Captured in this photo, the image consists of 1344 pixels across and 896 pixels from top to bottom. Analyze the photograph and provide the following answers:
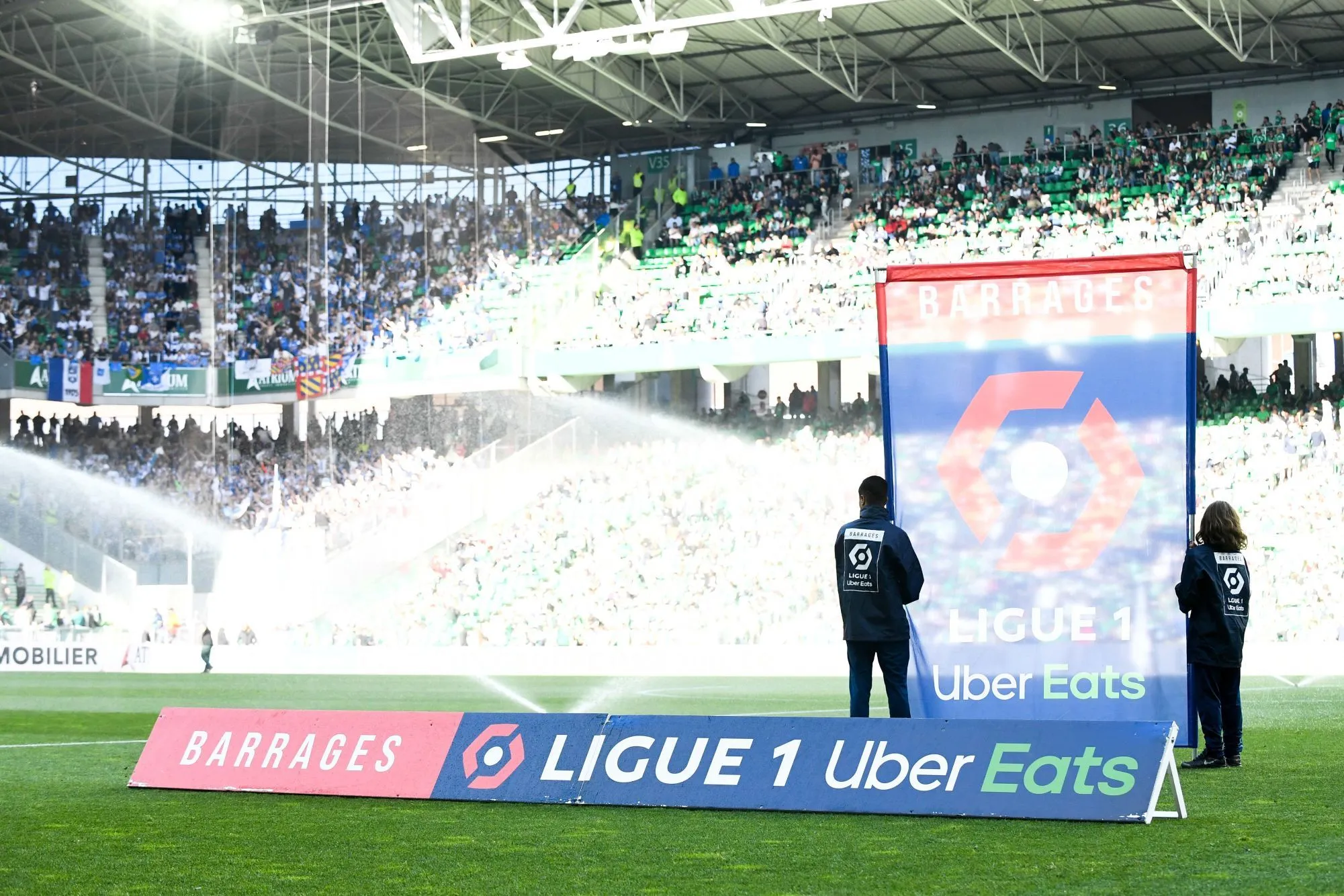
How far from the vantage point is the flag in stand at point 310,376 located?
861 inches

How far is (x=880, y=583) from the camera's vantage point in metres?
8.67

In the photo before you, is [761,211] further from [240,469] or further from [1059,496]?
[1059,496]

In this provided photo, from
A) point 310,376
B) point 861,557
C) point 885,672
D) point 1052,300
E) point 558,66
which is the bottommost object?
point 885,672

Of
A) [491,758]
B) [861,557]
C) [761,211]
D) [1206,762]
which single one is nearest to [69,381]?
[761,211]

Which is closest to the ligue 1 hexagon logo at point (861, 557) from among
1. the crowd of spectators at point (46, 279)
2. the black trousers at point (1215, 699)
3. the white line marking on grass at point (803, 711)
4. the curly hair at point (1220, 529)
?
the curly hair at point (1220, 529)

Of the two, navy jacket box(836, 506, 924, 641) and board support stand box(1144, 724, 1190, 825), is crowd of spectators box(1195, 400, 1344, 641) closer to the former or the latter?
navy jacket box(836, 506, 924, 641)

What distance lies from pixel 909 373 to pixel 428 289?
640 inches

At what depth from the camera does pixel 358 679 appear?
68.5ft

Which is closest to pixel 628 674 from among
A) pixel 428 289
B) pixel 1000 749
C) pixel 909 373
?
pixel 428 289

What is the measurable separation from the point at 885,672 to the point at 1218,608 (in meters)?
1.74

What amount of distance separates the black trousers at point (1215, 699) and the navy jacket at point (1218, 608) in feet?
0.24

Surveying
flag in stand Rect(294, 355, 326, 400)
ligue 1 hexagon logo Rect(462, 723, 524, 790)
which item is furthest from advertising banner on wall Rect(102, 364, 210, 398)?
ligue 1 hexagon logo Rect(462, 723, 524, 790)

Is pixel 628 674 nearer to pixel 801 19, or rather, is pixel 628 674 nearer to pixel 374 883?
pixel 801 19

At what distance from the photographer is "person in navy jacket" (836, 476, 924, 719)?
28.4 ft
